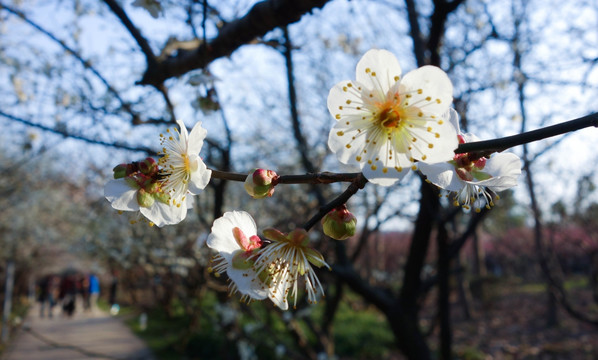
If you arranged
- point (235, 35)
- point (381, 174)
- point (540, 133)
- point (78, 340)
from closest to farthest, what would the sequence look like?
1. point (540, 133)
2. point (381, 174)
3. point (235, 35)
4. point (78, 340)

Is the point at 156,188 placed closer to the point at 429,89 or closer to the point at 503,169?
the point at 429,89

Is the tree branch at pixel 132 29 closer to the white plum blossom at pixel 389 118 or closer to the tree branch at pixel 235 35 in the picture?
the tree branch at pixel 235 35

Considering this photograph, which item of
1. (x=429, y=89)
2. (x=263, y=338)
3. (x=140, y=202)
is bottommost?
(x=263, y=338)

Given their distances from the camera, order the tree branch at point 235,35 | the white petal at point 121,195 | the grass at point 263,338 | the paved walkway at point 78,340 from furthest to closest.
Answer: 1. the paved walkway at point 78,340
2. the grass at point 263,338
3. the tree branch at point 235,35
4. the white petal at point 121,195

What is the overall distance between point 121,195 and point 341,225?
54 centimetres

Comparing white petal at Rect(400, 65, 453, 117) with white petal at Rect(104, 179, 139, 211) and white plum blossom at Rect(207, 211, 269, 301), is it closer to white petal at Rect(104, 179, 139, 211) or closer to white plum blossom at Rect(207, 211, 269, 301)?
white plum blossom at Rect(207, 211, 269, 301)

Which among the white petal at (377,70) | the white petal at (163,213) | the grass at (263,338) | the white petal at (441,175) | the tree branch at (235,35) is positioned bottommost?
the grass at (263,338)

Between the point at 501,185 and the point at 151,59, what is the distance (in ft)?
5.45

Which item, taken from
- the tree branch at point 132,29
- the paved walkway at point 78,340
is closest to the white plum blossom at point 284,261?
the tree branch at point 132,29

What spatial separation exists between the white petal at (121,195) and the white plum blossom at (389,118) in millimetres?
508

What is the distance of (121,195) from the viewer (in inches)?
40.2

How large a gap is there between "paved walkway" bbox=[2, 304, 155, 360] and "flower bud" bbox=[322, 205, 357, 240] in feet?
19.9

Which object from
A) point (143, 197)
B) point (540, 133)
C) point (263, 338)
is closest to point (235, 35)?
point (143, 197)

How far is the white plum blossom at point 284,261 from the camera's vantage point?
93 cm
